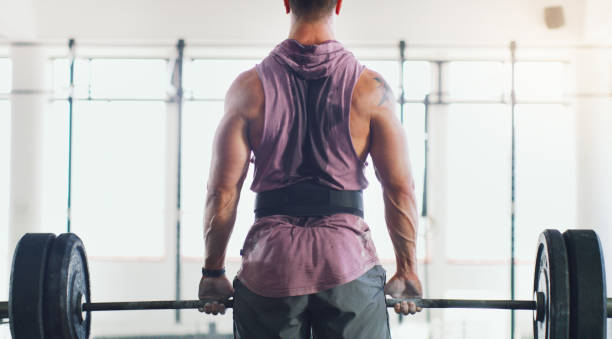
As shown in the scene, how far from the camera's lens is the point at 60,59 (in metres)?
5.27

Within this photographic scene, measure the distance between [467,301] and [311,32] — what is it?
832 millimetres

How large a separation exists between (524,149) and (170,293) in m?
3.42

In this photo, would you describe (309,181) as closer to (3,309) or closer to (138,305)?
(138,305)

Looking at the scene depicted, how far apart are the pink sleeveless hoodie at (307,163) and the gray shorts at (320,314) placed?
24 mm

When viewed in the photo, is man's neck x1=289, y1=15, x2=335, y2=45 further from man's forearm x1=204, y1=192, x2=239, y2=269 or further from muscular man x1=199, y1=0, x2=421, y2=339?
man's forearm x1=204, y1=192, x2=239, y2=269

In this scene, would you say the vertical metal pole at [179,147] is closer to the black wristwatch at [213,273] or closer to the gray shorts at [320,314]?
the black wristwatch at [213,273]

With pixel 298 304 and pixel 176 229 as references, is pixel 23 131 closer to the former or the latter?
pixel 176 229

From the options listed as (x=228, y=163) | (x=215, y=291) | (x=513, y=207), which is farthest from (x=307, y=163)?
(x=513, y=207)

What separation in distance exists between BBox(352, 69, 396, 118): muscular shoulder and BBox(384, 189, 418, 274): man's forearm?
17 cm

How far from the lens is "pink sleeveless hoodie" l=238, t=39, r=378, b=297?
110 centimetres

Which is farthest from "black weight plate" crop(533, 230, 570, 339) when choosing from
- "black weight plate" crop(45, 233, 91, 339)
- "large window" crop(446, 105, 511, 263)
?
"large window" crop(446, 105, 511, 263)

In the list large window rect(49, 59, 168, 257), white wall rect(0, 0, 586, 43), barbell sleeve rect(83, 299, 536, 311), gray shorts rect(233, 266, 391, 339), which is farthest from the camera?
large window rect(49, 59, 168, 257)

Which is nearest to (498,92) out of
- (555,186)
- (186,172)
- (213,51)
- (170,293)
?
(555,186)

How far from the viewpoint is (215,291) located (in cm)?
129
